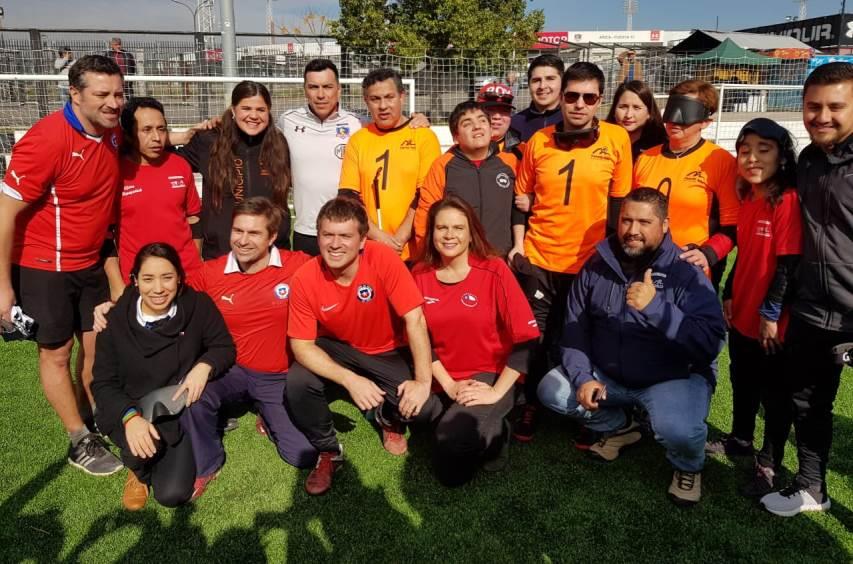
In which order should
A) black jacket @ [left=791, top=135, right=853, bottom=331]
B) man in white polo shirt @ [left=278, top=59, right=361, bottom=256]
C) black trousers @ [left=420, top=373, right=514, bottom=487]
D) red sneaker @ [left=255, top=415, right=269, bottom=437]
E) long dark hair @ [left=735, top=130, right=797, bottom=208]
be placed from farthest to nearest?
man in white polo shirt @ [left=278, top=59, right=361, bottom=256] < red sneaker @ [left=255, top=415, right=269, bottom=437] < black trousers @ [left=420, top=373, right=514, bottom=487] < long dark hair @ [left=735, top=130, right=797, bottom=208] < black jacket @ [left=791, top=135, right=853, bottom=331]

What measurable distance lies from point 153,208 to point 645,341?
10.00ft

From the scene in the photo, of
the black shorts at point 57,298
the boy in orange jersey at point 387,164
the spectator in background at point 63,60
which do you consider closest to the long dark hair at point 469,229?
the boy in orange jersey at point 387,164

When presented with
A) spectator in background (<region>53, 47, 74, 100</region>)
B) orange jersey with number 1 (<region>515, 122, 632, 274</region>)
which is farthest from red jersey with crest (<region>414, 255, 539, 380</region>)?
spectator in background (<region>53, 47, 74, 100</region>)

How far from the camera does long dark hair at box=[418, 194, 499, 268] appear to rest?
3395 millimetres

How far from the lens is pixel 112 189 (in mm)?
3463

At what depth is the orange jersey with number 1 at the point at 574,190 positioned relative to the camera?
3629mm

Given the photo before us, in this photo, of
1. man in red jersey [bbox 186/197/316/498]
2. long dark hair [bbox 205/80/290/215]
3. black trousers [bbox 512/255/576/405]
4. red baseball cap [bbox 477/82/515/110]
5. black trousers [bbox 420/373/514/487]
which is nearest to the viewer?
black trousers [bbox 420/373/514/487]

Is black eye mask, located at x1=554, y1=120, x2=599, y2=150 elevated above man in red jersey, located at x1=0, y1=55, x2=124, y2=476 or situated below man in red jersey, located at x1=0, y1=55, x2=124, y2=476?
above

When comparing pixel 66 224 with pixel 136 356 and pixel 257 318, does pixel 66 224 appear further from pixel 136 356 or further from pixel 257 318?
pixel 257 318

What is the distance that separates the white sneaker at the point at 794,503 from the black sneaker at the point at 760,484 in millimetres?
101

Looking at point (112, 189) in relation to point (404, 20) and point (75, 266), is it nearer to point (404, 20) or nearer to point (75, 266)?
point (75, 266)

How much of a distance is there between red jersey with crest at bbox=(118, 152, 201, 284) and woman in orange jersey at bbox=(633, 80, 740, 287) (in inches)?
116

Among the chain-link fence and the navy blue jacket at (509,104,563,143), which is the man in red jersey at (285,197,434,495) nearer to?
the navy blue jacket at (509,104,563,143)

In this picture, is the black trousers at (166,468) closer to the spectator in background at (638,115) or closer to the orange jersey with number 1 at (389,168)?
the orange jersey with number 1 at (389,168)
